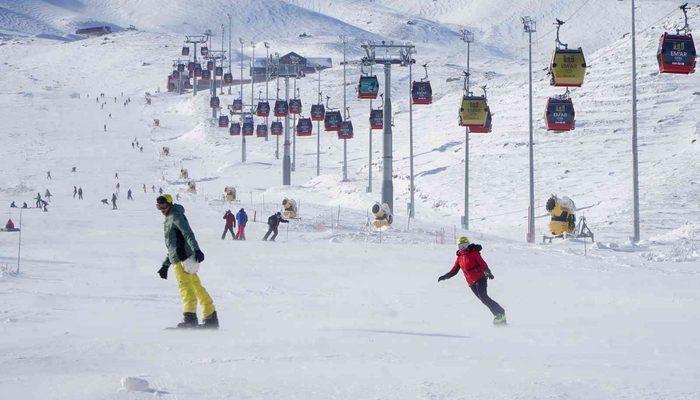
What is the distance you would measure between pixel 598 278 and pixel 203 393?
14.5 meters

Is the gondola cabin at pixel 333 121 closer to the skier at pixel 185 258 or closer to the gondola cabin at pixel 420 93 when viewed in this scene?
the gondola cabin at pixel 420 93

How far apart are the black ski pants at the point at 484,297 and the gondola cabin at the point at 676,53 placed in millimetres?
19561

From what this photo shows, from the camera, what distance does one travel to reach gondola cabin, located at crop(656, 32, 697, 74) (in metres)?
29.6

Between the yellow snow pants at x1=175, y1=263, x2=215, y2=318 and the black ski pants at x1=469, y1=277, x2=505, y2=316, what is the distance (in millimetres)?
3591

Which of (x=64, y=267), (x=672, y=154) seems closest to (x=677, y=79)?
(x=672, y=154)

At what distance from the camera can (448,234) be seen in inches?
1396

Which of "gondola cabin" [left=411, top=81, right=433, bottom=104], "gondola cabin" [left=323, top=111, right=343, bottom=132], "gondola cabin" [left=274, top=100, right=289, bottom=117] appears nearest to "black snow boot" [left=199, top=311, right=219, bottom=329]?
"gondola cabin" [left=411, top=81, right=433, bottom=104]

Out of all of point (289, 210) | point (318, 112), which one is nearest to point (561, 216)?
point (289, 210)

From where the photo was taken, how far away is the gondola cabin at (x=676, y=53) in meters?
29.6

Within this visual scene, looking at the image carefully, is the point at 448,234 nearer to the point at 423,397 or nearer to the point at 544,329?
the point at 544,329

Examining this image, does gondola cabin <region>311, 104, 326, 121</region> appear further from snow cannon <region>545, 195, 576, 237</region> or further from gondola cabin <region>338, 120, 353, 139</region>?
snow cannon <region>545, 195, 576, 237</region>

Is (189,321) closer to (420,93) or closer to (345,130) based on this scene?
(420,93)

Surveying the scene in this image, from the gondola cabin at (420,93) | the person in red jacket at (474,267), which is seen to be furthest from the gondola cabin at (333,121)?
the person in red jacket at (474,267)

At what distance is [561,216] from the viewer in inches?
1384
